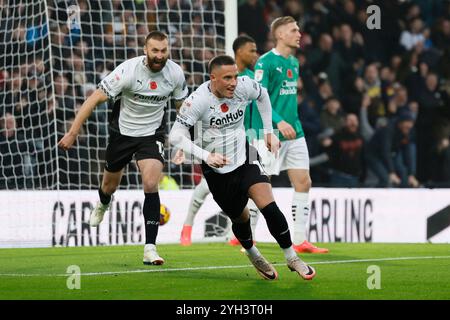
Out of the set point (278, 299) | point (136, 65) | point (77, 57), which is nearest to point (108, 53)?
point (77, 57)

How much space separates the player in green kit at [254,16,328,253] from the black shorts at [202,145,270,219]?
9.78ft

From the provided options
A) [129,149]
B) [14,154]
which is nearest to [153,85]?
[129,149]

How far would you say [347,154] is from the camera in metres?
16.6

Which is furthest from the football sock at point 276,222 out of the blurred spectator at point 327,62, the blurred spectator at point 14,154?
the blurred spectator at point 327,62

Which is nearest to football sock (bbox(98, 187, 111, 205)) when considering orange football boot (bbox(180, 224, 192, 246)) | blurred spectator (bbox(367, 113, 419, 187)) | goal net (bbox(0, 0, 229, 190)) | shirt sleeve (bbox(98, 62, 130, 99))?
shirt sleeve (bbox(98, 62, 130, 99))

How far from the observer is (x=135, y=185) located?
14.6m

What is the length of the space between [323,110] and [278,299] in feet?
35.1

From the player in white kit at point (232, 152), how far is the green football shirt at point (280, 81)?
8.55 feet

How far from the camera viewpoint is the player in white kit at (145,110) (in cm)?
928

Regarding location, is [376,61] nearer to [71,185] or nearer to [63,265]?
[71,185]

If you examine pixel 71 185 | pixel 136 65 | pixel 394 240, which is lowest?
pixel 394 240

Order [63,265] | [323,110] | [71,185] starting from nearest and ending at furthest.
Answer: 1. [63,265]
2. [71,185]
3. [323,110]

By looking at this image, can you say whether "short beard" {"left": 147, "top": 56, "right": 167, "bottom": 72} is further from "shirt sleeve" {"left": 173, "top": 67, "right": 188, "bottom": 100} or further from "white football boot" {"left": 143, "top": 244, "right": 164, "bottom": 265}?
"white football boot" {"left": 143, "top": 244, "right": 164, "bottom": 265}

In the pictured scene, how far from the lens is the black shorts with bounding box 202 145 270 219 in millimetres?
7871
